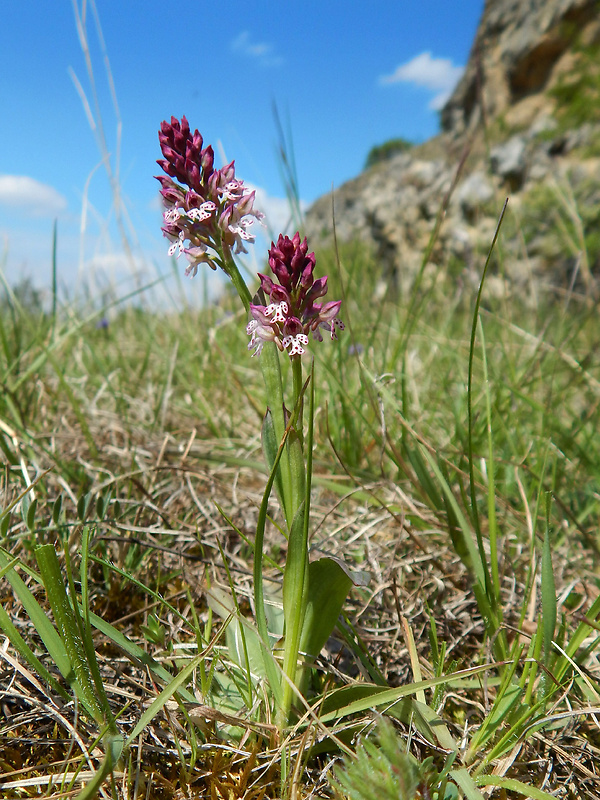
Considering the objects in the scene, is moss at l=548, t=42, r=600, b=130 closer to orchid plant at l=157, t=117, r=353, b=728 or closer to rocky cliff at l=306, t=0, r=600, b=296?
rocky cliff at l=306, t=0, r=600, b=296

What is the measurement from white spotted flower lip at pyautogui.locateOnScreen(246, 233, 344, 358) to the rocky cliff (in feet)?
21.5

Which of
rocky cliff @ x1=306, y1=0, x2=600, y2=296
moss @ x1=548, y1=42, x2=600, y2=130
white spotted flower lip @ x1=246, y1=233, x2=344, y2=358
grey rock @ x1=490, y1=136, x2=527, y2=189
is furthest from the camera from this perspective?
grey rock @ x1=490, y1=136, x2=527, y2=189

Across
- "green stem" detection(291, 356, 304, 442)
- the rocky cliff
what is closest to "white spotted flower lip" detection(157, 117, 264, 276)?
"green stem" detection(291, 356, 304, 442)

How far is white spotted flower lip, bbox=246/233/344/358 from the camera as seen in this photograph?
935mm

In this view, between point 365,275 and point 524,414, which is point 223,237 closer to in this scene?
point 524,414

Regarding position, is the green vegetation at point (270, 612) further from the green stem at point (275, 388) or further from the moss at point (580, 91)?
the moss at point (580, 91)

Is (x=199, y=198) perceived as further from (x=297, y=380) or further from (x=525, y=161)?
(x=525, y=161)

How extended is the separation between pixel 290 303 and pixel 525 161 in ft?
32.0

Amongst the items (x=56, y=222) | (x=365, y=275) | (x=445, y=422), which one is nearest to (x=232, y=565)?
Answer: (x=445, y=422)

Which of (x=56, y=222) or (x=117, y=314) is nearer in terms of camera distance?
(x=56, y=222)

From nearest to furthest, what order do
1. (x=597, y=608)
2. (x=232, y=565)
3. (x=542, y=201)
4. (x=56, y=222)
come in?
(x=597, y=608) < (x=232, y=565) < (x=56, y=222) < (x=542, y=201)

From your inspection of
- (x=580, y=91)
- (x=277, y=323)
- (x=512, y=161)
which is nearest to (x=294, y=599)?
(x=277, y=323)

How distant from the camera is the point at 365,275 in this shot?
3.17 metres

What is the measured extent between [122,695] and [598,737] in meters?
1.07
